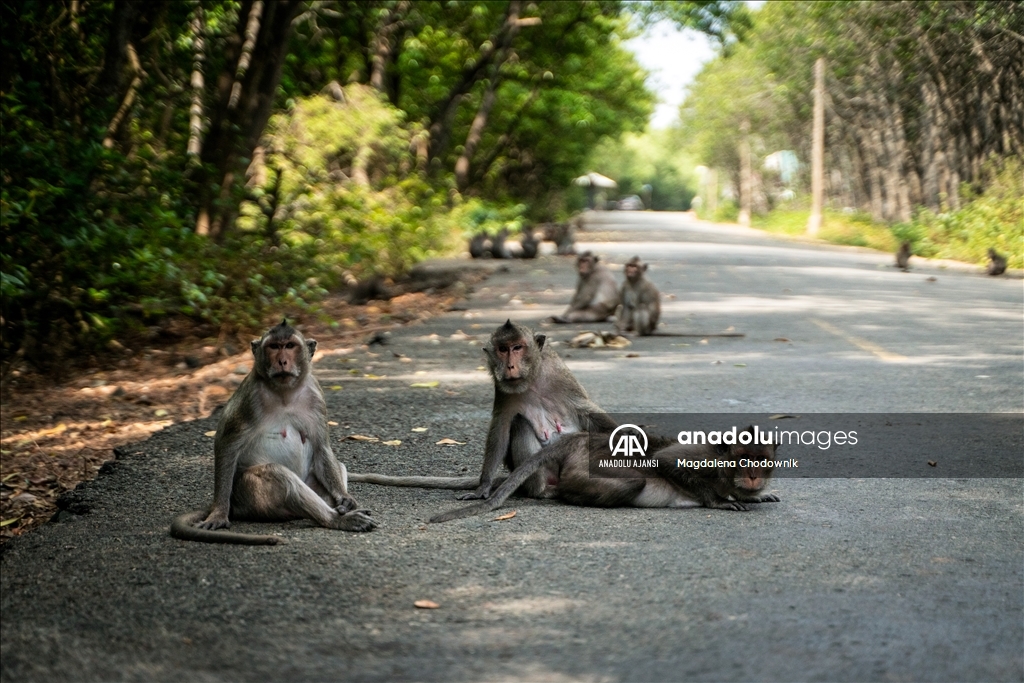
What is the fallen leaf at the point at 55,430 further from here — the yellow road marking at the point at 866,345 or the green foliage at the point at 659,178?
the green foliage at the point at 659,178

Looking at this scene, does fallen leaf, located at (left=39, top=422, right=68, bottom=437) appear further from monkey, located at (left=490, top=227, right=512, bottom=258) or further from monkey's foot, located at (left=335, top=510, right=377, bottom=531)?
monkey, located at (left=490, top=227, right=512, bottom=258)

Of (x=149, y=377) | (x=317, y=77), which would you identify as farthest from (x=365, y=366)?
(x=317, y=77)

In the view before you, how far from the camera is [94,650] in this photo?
154 inches

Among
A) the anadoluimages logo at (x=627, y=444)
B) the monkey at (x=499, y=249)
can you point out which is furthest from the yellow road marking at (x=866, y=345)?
the monkey at (x=499, y=249)

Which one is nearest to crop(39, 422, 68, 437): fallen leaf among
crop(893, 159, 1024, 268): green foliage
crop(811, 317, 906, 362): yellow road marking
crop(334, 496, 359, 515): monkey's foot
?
crop(334, 496, 359, 515): monkey's foot

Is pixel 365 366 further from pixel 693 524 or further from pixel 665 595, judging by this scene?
pixel 665 595

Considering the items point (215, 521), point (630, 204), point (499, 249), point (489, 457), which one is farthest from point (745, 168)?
point (215, 521)

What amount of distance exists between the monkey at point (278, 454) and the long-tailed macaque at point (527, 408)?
0.85m

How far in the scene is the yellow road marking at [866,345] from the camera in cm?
1170

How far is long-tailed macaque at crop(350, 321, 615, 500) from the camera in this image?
609 cm

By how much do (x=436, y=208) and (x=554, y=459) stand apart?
80.5 feet

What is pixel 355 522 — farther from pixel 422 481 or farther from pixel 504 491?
pixel 422 481

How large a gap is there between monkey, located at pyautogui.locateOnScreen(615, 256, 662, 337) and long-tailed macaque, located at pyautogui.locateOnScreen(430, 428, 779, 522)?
832 centimetres

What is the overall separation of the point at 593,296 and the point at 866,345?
461 centimetres
